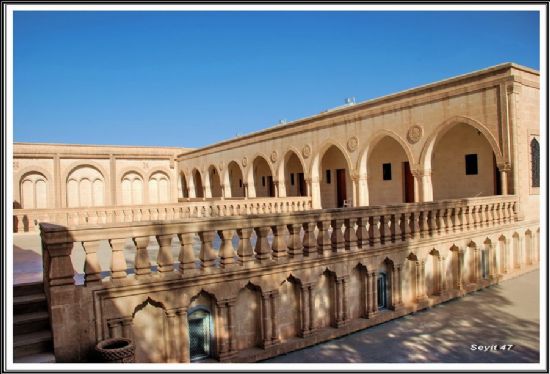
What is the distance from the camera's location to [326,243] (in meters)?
5.89

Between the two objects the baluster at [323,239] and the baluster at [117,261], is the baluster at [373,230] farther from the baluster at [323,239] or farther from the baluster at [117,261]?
the baluster at [117,261]

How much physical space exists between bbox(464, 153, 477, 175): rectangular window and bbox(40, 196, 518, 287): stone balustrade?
729cm

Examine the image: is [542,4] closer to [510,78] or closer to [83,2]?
[83,2]

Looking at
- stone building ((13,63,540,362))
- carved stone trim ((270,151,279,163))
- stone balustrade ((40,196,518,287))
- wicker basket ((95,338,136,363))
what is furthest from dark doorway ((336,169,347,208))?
wicker basket ((95,338,136,363))

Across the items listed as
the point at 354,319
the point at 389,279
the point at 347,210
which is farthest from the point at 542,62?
the point at 354,319

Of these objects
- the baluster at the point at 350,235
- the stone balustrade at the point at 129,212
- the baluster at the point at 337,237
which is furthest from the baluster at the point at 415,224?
the stone balustrade at the point at 129,212

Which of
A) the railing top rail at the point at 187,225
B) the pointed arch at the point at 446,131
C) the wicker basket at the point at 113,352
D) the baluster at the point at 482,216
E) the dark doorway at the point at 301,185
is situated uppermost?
the pointed arch at the point at 446,131

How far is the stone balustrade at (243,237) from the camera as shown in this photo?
4.02 m

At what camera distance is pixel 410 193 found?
1778 centimetres

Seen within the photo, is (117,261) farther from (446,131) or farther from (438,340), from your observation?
(446,131)

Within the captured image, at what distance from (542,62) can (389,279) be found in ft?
12.1

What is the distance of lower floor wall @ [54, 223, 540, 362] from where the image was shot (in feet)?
14.0

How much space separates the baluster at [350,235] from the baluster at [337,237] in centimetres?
12

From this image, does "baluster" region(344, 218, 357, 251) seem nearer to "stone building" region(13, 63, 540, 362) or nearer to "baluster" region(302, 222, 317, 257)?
"stone building" region(13, 63, 540, 362)
